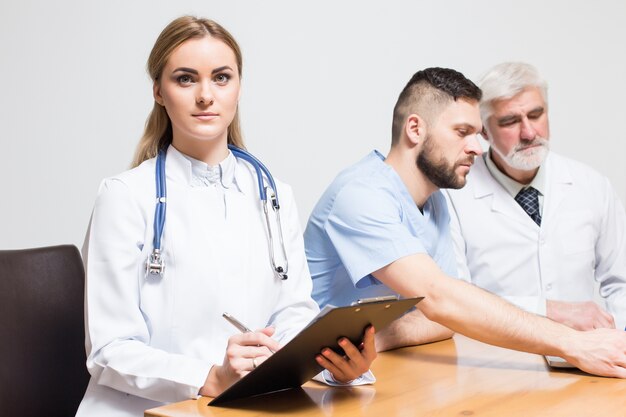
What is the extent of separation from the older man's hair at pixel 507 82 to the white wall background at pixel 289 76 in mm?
709

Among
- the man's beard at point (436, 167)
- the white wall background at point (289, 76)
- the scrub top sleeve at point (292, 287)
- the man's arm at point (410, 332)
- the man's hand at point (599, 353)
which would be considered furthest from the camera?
the white wall background at point (289, 76)

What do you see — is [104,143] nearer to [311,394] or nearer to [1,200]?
[1,200]

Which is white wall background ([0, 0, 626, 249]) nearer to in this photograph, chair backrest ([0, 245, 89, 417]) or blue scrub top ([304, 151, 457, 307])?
chair backrest ([0, 245, 89, 417])

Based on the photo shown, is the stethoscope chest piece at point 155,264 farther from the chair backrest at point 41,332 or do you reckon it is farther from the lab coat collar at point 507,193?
the lab coat collar at point 507,193

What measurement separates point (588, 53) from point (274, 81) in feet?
4.69

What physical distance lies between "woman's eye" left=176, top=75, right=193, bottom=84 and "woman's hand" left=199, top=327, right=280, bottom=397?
21.4 inches

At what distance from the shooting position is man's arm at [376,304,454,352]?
191cm

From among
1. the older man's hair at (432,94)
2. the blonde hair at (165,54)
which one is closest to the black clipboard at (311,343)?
the blonde hair at (165,54)

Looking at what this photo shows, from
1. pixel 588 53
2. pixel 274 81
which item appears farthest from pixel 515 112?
pixel 588 53

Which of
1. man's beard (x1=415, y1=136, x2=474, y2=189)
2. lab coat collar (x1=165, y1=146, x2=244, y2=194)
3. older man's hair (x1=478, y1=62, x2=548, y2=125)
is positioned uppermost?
older man's hair (x1=478, y1=62, x2=548, y2=125)

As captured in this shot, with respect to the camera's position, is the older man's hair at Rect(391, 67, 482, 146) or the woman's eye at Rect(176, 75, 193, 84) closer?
the woman's eye at Rect(176, 75, 193, 84)

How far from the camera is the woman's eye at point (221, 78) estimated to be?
172cm

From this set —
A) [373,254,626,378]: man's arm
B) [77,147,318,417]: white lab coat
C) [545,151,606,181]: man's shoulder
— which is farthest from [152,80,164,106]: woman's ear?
[545,151,606,181]: man's shoulder

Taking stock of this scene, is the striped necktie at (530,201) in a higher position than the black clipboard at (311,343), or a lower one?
lower
